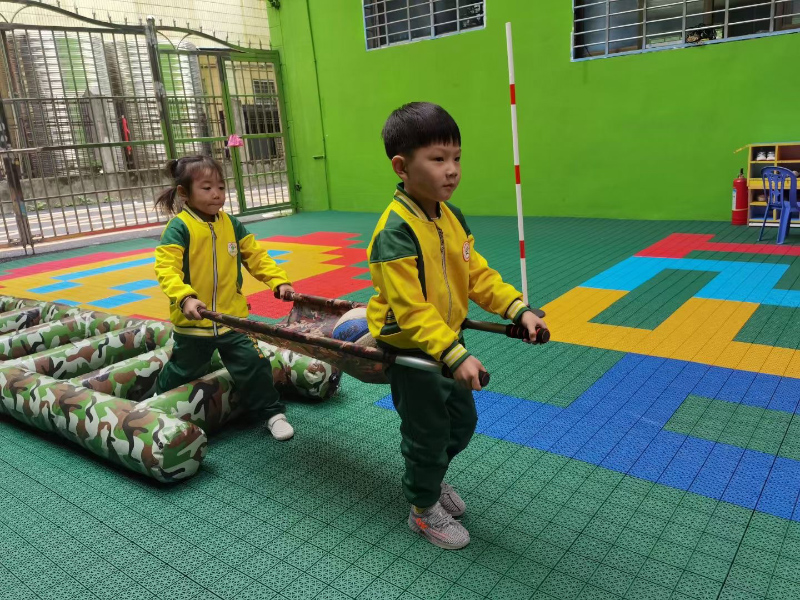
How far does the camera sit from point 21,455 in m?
2.77

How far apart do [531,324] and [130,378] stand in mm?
2158

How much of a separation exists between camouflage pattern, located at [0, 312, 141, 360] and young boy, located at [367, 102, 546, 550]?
7.88 ft

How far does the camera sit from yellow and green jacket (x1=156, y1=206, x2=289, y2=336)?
8.50 feet

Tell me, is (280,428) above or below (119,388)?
below

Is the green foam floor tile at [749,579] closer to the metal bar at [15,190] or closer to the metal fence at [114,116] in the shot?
the metal fence at [114,116]

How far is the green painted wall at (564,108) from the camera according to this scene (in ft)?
23.2

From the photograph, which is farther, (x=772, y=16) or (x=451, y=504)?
(x=772, y=16)

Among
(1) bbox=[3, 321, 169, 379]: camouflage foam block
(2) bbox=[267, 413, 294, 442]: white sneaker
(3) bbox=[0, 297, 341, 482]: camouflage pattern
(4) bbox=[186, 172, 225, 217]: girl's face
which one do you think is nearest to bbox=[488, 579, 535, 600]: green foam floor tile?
(3) bbox=[0, 297, 341, 482]: camouflage pattern

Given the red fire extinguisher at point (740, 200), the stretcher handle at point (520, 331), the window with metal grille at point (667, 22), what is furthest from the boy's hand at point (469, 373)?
the window with metal grille at point (667, 22)

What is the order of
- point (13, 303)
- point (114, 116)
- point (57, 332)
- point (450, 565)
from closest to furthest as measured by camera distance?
point (450, 565)
point (57, 332)
point (13, 303)
point (114, 116)

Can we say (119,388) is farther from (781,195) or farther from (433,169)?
(781,195)

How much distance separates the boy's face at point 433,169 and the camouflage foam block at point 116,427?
54.1 inches

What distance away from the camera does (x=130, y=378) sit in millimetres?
3041

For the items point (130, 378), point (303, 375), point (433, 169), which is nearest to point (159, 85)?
point (130, 378)
